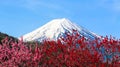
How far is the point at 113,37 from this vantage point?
1964 centimetres

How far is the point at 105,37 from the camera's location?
19719 millimetres

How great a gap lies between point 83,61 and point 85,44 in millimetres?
1038

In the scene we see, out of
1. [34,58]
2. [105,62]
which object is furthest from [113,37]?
[34,58]

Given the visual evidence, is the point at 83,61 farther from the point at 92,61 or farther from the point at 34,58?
the point at 34,58

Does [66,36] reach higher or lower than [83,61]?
higher

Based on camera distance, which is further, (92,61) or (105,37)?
(105,37)

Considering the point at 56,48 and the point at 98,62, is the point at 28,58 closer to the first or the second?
the point at 56,48

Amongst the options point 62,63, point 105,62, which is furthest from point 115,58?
point 62,63

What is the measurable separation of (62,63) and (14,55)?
2.11 metres

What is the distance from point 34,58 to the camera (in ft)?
60.9

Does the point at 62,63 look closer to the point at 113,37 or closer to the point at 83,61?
the point at 83,61

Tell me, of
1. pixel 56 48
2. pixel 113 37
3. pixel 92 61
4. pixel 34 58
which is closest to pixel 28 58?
pixel 34 58

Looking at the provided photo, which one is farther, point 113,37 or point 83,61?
point 113,37

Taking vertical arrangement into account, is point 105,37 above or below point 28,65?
above
